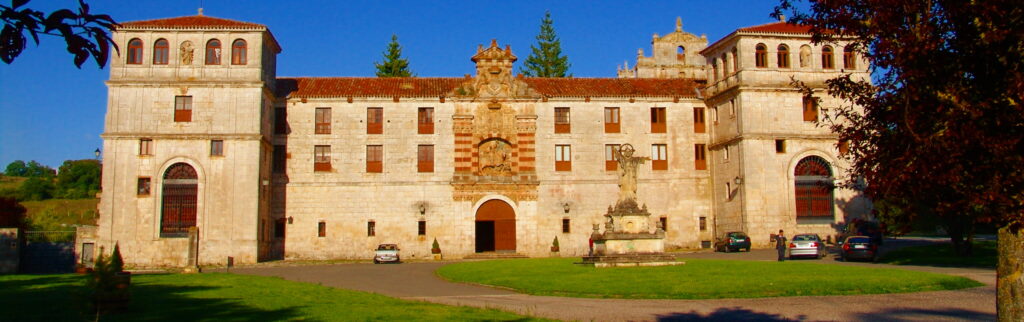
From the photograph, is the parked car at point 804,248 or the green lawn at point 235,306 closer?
the green lawn at point 235,306

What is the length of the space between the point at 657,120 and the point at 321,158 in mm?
18861

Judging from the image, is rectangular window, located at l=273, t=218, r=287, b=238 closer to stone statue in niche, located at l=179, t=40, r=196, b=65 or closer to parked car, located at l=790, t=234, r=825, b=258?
stone statue in niche, located at l=179, t=40, r=196, b=65

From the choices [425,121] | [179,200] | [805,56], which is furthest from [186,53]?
[805,56]

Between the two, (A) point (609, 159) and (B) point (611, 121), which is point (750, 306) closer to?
(A) point (609, 159)

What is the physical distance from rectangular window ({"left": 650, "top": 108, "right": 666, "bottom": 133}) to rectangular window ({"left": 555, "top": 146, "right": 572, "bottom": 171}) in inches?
193

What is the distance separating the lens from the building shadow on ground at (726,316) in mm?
14602

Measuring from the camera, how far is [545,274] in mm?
25203

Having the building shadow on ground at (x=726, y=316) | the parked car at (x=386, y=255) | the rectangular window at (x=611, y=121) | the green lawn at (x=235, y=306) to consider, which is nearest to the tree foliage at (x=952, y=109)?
the building shadow on ground at (x=726, y=316)

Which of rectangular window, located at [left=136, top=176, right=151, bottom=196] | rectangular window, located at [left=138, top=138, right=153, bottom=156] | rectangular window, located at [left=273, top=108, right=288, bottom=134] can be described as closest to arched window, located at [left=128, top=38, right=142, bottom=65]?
rectangular window, located at [left=138, top=138, right=153, bottom=156]

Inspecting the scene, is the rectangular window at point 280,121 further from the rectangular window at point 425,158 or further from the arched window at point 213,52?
the rectangular window at point 425,158

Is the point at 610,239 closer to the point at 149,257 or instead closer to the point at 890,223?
the point at 890,223

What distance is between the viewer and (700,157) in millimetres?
47906

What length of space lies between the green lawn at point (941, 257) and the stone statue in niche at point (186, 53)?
33.6 meters

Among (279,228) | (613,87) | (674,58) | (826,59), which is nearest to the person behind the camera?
(279,228)
